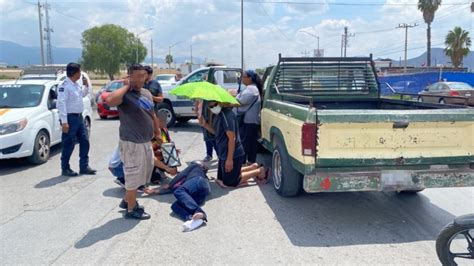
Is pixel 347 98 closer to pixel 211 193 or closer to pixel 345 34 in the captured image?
pixel 211 193

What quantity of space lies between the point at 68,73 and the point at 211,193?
9.99 feet

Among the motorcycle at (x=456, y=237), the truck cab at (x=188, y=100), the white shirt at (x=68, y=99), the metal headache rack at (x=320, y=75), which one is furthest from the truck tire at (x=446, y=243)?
the truck cab at (x=188, y=100)

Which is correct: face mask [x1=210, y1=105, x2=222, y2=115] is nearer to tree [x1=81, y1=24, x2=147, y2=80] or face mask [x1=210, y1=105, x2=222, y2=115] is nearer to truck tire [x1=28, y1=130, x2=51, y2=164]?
truck tire [x1=28, y1=130, x2=51, y2=164]

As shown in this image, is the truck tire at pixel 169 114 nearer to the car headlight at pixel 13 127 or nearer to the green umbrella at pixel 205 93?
the car headlight at pixel 13 127

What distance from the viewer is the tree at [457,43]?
46.1 metres

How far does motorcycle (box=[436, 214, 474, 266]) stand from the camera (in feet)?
10.7

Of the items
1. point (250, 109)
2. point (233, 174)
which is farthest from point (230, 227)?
point (250, 109)

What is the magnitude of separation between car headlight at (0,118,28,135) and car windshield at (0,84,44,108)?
79 centimetres

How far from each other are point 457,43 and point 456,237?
166 feet

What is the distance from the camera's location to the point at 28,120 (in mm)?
7195

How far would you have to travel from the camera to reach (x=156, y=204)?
535cm

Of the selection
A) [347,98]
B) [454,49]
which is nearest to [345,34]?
[454,49]

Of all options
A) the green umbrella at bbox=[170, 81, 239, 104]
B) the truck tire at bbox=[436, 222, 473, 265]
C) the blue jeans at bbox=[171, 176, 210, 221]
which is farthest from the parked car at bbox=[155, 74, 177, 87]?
the truck tire at bbox=[436, 222, 473, 265]

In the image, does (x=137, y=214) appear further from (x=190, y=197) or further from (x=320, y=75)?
(x=320, y=75)
